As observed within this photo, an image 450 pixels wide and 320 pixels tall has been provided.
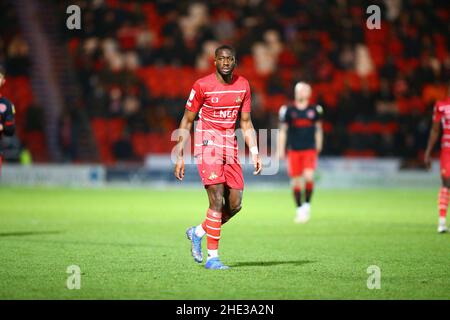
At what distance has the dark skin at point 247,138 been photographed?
8.56 metres

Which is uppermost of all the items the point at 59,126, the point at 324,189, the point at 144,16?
the point at 144,16

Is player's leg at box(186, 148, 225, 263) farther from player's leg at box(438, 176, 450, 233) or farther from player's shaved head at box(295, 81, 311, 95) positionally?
player's shaved head at box(295, 81, 311, 95)

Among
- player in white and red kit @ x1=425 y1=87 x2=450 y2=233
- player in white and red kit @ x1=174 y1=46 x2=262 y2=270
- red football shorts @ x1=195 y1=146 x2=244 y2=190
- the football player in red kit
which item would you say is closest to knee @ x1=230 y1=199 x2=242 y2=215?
player in white and red kit @ x1=174 y1=46 x2=262 y2=270

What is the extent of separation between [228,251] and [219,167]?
2011 millimetres

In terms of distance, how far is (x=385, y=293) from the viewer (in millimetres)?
7098

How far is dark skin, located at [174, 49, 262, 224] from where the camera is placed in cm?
856

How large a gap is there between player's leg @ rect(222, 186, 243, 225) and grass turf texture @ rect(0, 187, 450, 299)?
0.59m

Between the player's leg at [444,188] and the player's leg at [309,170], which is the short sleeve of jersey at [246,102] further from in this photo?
the player's leg at [309,170]

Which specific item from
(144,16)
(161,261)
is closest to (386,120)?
(144,16)

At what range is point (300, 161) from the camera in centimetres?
1559

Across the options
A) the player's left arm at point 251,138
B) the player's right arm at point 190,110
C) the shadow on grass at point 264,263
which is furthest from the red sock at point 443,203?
the player's right arm at point 190,110

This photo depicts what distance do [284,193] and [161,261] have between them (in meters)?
14.3
